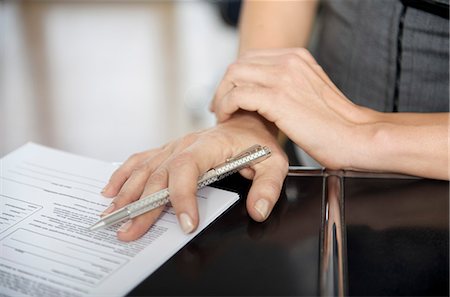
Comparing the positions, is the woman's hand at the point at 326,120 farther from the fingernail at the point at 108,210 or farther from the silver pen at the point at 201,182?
the fingernail at the point at 108,210

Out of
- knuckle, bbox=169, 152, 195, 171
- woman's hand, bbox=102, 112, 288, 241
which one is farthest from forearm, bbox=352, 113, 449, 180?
knuckle, bbox=169, 152, 195, 171

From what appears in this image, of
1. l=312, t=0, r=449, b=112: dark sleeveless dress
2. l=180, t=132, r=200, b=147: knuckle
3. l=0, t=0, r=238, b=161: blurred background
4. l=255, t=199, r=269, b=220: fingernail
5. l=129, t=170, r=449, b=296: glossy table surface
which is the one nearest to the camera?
l=129, t=170, r=449, b=296: glossy table surface

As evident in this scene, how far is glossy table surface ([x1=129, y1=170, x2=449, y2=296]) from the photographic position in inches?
23.3

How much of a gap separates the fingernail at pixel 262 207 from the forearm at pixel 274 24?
431mm

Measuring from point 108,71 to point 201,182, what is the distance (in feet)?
8.38

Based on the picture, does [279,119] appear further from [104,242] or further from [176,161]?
[104,242]

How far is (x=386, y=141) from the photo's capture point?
81cm

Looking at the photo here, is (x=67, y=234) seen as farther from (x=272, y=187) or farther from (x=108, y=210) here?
(x=272, y=187)

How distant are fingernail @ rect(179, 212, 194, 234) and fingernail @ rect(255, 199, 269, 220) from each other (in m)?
0.08

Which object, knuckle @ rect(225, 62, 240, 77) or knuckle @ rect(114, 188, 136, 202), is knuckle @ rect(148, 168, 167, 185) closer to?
knuckle @ rect(114, 188, 136, 202)

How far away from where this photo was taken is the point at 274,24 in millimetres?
1124

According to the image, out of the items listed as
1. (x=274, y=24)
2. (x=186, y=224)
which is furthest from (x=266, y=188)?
(x=274, y=24)

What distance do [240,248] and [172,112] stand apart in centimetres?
229

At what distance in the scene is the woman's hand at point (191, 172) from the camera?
687 millimetres
